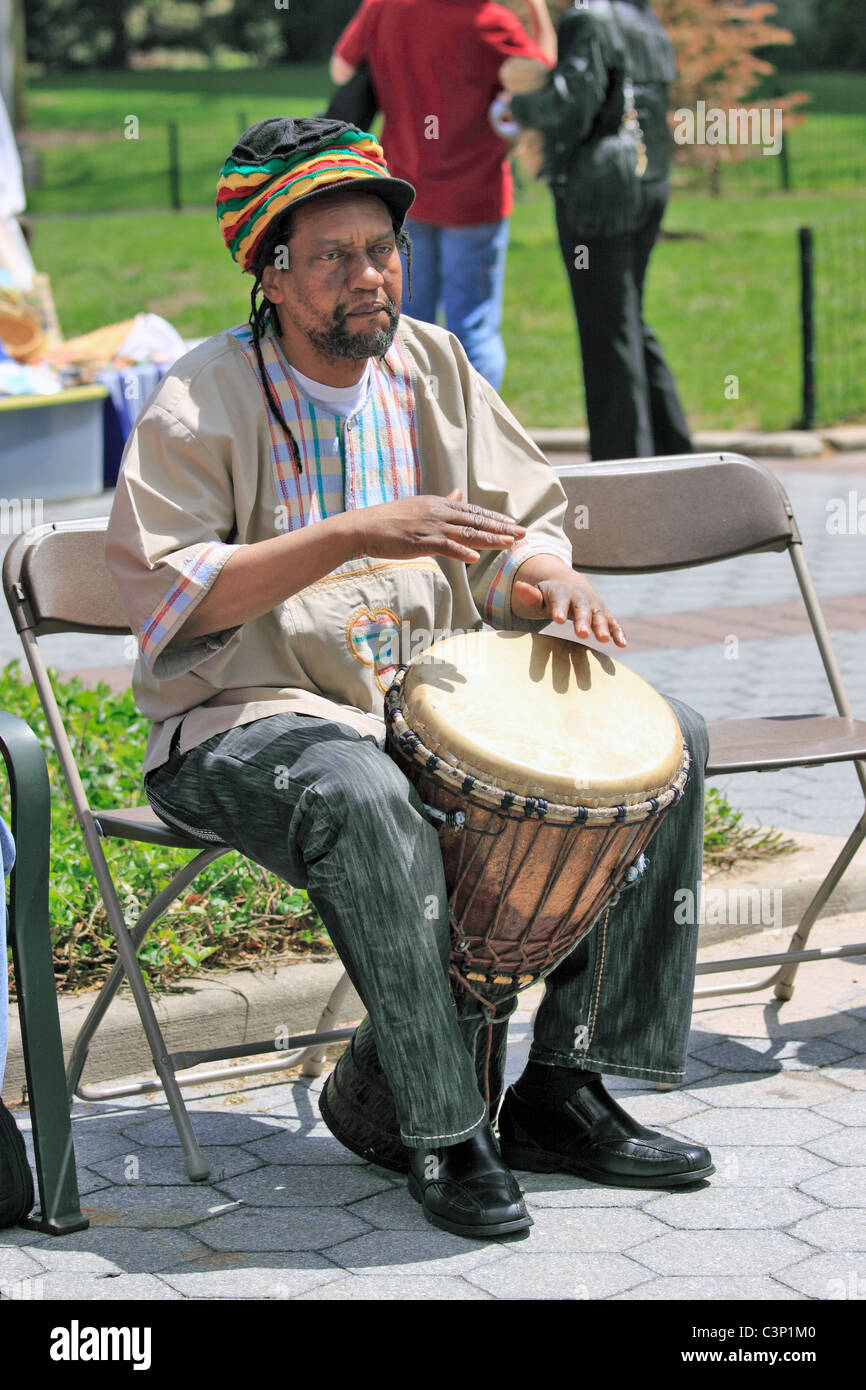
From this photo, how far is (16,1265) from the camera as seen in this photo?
2.63 m

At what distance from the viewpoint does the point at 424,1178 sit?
8.99 ft

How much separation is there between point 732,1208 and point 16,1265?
1063mm

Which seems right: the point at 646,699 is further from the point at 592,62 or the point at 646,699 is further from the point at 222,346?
the point at 592,62

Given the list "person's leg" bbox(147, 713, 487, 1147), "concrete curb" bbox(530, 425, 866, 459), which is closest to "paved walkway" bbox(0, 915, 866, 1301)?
"person's leg" bbox(147, 713, 487, 1147)

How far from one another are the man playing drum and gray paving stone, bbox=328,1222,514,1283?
0.03 meters

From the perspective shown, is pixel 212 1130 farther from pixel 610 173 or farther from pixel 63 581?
pixel 610 173

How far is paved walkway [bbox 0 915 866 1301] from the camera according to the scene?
255 cm

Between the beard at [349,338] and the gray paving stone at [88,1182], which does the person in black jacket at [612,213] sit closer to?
the beard at [349,338]

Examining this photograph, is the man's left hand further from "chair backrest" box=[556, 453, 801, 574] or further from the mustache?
"chair backrest" box=[556, 453, 801, 574]

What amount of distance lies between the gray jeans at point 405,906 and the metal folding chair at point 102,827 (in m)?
0.14

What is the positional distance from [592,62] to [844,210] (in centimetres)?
1272

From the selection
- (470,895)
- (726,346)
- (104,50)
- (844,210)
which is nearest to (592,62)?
(470,895)

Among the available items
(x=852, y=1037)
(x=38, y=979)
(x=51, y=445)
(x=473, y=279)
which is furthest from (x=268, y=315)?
(x=51, y=445)

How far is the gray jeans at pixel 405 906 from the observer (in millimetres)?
2633
